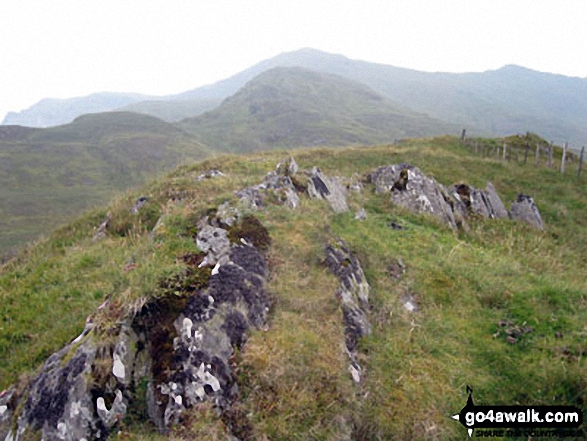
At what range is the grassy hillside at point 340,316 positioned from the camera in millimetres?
5832

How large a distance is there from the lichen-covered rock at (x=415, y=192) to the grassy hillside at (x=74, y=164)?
51.7m

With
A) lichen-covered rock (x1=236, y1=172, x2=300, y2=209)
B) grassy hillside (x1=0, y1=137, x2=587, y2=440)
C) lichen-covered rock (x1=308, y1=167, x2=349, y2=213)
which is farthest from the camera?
lichen-covered rock (x1=308, y1=167, x2=349, y2=213)

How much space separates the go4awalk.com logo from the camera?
6086mm

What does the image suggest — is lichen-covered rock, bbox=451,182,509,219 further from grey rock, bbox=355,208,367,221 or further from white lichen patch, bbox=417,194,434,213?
grey rock, bbox=355,208,367,221

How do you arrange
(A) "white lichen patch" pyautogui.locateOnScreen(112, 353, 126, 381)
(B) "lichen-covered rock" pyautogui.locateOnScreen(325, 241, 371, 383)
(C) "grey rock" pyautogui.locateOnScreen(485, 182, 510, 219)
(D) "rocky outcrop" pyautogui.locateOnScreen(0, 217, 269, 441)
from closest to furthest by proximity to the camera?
(D) "rocky outcrop" pyautogui.locateOnScreen(0, 217, 269, 441) < (A) "white lichen patch" pyautogui.locateOnScreen(112, 353, 126, 381) < (B) "lichen-covered rock" pyautogui.locateOnScreen(325, 241, 371, 383) < (C) "grey rock" pyautogui.locateOnScreen(485, 182, 510, 219)

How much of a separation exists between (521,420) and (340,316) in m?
3.54

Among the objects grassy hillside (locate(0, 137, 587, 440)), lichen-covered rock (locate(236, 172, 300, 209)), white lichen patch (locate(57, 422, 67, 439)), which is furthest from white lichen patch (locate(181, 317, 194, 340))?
lichen-covered rock (locate(236, 172, 300, 209))

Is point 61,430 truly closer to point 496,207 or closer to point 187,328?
point 187,328

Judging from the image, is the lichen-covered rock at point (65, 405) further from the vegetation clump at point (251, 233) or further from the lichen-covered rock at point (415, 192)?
the lichen-covered rock at point (415, 192)

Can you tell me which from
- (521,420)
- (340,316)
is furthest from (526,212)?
(340,316)

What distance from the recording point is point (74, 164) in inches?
4579

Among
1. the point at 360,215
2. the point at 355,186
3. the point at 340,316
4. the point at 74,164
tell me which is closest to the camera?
the point at 340,316

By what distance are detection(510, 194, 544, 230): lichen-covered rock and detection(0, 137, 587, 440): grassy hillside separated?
16.8 ft

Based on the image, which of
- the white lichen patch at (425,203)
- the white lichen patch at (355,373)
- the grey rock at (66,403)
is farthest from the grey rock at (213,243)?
the white lichen patch at (425,203)
